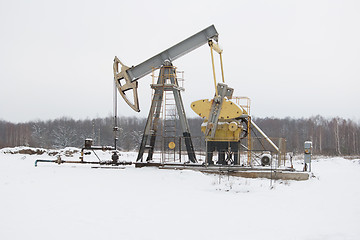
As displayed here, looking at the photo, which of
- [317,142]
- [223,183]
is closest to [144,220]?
[223,183]

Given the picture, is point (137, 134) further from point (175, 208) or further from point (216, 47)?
point (175, 208)

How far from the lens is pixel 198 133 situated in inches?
2151

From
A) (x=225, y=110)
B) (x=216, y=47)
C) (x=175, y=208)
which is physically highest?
(x=216, y=47)

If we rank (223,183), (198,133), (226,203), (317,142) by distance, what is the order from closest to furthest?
1. (226,203)
2. (223,183)
3. (317,142)
4. (198,133)

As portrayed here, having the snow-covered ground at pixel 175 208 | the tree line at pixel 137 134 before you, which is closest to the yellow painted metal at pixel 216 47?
the snow-covered ground at pixel 175 208

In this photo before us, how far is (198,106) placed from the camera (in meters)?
11.6

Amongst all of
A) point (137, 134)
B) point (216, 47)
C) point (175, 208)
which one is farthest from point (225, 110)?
point (137, 134)

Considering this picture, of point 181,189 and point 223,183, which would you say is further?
point 223,183

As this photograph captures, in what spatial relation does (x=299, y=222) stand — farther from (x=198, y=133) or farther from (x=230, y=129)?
(x=198, y=133)

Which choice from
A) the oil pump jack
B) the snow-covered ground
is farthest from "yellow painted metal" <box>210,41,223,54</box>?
the snow-covered ground

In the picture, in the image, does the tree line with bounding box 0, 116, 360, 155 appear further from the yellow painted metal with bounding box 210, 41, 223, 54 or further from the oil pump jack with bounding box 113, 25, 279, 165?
the yellow painted metal with bounding box 210, 41, 223, 54

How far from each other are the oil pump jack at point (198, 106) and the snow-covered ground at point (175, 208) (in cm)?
176

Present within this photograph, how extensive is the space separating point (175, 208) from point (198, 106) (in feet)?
18.8

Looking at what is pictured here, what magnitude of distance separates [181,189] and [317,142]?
144 ft
